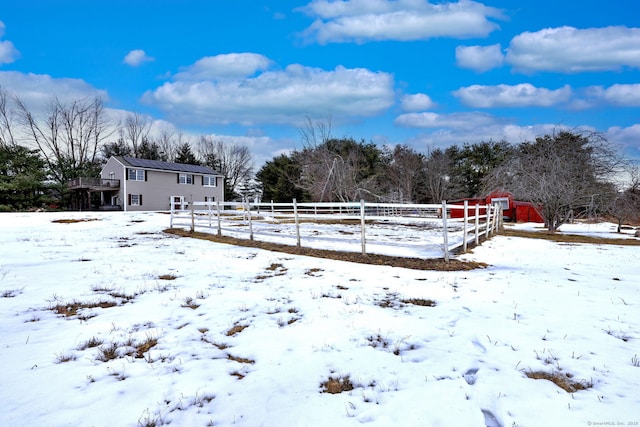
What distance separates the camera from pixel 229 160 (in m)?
57.6

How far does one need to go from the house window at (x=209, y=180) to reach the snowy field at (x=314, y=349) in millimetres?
35861

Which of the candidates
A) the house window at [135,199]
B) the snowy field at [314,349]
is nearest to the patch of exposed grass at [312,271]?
the snowy field at [314,349]

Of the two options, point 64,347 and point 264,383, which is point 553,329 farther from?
point 64,347

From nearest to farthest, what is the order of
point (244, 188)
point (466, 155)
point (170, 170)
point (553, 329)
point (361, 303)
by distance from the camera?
point (553, 329) < point (361, 303) < point (170, 170) < point (466, 155) < point (244, 188)

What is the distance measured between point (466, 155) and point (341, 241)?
133ft

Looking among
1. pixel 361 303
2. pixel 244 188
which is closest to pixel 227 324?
pixel 361 303

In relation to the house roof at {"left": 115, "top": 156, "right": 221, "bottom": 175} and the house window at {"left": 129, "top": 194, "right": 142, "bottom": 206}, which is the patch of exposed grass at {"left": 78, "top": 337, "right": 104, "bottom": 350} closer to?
the house window at {"left": 129, "top": 194, "right": 142, "bottom": 206}

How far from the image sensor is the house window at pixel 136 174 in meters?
34.1

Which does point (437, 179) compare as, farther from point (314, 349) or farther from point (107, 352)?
point (107, 352)

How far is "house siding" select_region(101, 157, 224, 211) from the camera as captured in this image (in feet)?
111

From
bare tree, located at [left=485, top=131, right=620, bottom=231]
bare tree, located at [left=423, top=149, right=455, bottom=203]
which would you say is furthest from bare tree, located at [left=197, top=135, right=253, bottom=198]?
bare tree, located at [left=485, top=131, right=620, bottom=231]

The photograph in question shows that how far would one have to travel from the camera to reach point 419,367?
9.91 ft

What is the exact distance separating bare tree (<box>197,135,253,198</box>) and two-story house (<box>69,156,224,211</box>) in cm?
1564

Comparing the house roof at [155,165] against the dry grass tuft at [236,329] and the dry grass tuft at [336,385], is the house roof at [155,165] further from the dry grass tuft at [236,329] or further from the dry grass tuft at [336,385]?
the dry grass tuft at [336,385]
